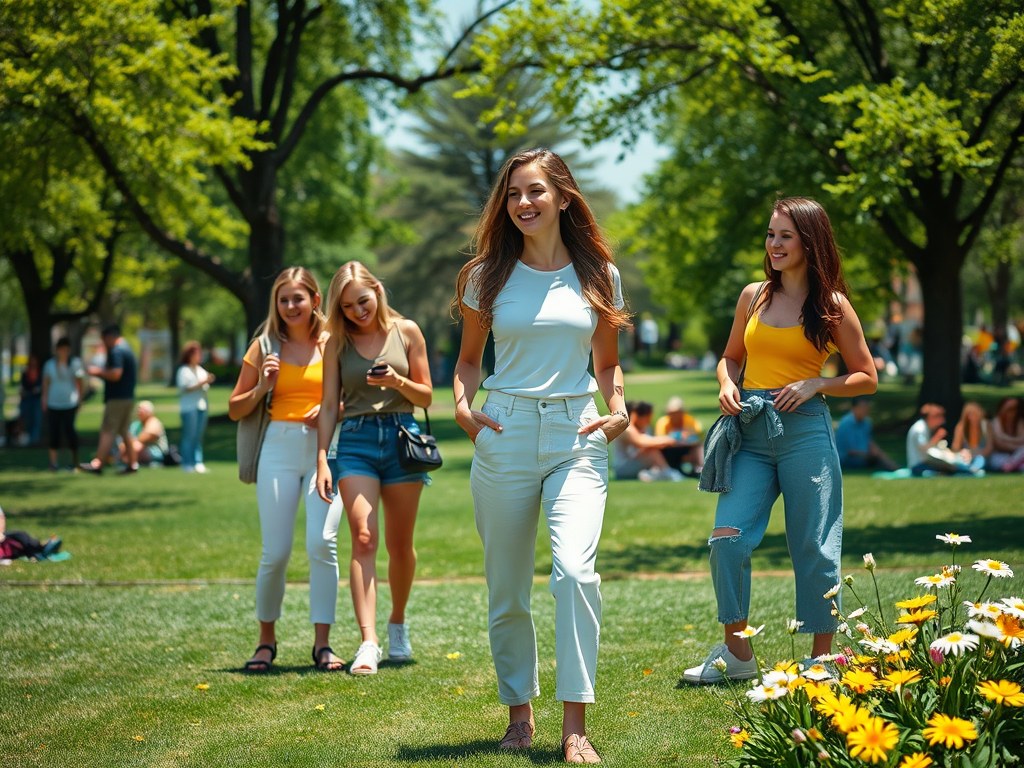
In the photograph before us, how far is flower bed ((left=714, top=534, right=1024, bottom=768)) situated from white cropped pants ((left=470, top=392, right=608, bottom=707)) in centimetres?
77

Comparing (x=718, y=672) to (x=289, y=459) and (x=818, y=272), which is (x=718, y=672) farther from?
(x=289, y=459)

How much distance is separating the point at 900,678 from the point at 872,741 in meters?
0.35

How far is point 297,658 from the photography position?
20.3 feet

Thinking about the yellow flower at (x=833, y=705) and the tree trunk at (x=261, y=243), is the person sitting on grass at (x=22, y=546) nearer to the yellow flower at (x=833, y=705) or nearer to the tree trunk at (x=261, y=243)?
the yellow flower at (x=833, y=705)

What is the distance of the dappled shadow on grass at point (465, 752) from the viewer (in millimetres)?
4203

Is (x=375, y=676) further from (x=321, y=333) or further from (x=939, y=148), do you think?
(x=939, y=148)

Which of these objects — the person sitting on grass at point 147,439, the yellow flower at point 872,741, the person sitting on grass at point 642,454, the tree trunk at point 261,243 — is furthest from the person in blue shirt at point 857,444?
the yellow flower at point 872,741

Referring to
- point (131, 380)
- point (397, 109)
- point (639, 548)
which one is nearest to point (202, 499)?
point (131, 380)

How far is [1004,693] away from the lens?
119 inches

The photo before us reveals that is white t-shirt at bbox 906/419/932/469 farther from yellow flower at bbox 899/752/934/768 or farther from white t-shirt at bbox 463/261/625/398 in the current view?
yellow flower at bbox 899/752/934/768

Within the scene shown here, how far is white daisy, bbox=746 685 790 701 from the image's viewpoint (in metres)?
3.13

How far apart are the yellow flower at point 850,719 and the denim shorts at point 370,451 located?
10.9ft

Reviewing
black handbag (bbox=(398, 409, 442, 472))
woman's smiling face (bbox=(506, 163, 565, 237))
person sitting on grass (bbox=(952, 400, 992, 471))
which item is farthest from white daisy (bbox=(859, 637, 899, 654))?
person sitting on grass (bbox=(952, 400, 992, 471))

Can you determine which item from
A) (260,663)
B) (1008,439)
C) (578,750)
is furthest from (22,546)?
(1008,439)
